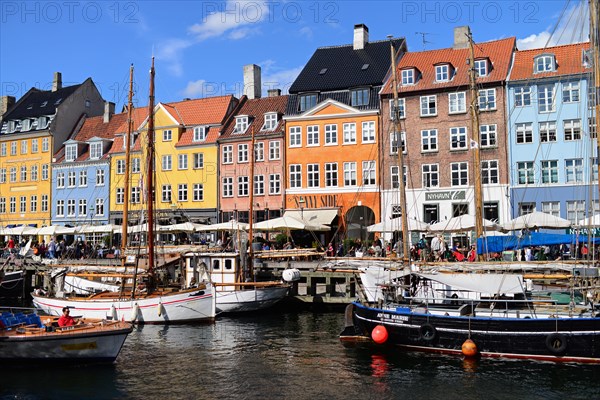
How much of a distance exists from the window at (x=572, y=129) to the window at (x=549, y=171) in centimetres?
176

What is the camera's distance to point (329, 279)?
3400 centimetres

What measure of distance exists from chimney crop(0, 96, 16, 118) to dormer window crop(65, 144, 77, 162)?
11.2 metres

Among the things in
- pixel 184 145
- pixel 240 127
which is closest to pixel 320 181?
pixel 240 127

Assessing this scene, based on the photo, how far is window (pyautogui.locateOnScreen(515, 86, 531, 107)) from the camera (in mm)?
41750

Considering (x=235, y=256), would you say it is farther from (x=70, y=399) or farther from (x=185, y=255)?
(x=70, y=399)

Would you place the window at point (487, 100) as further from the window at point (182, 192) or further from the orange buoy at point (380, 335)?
the orange buoy at point (380, 335)

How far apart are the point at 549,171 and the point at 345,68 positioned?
653 inches

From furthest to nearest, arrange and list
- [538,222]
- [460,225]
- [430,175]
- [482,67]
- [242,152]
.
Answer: [242,152]
[430,175]
[482,67]
[460,225]
[538,222]

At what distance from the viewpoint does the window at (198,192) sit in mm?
52188

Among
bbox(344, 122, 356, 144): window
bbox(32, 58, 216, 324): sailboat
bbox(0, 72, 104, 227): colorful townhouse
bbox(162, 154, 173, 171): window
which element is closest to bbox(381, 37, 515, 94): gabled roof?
bbox(344, 122, 356, 144): window

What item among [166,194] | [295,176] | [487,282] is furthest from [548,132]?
[166,194]

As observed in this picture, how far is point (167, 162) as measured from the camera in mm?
54500

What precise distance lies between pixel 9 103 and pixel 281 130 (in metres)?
33.7

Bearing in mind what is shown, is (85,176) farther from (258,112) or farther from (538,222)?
(538,222)
